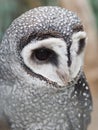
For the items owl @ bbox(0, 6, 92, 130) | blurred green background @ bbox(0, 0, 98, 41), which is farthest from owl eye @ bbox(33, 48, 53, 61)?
blurred green background @ bbox(0, 0, 98, 41)

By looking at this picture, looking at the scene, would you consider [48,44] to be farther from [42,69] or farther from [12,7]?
[12,7]

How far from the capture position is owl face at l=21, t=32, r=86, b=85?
6.14 ft

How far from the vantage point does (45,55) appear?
75.0 inches

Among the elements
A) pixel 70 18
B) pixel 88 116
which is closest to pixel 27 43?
pixel 70 18

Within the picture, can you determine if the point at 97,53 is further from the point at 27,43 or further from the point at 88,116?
the point at 27,43

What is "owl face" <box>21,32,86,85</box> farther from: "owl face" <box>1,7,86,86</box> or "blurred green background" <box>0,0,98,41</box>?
"blurred green background" <box>0,0,98,41</box>

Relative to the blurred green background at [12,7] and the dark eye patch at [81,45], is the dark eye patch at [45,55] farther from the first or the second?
the blurred green background at [12,7]

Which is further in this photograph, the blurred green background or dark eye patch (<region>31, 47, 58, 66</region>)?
the blurred green background

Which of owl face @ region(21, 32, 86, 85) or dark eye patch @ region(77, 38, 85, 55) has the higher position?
dark eye patch @ region(77, 38, 85, 55)

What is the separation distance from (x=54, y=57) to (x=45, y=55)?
0.09 feet

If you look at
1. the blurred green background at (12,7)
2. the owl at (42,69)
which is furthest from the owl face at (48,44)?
the blurred green background at (12,7)

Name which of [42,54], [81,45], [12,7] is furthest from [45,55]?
[12,7]

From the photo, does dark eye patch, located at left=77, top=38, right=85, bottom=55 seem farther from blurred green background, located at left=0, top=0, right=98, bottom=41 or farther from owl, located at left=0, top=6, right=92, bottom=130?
blurred green background, located at left=0, top=0, right=98, bottom=41

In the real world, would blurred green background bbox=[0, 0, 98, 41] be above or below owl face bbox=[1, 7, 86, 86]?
above
